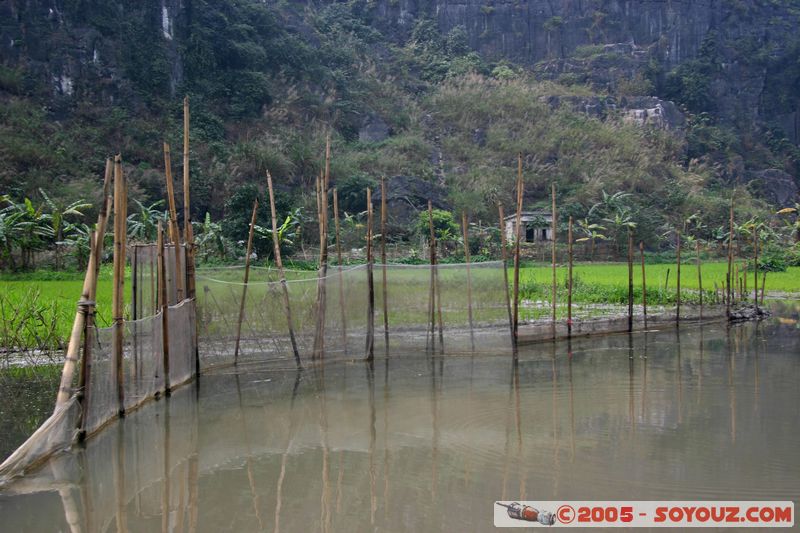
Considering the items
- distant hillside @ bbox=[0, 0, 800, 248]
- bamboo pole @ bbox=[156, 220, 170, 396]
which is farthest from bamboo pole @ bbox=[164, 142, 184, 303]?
distant hillside @ bbox=[0, 0, 800, 248]

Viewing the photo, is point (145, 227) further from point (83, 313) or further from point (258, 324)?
point (83, 313)

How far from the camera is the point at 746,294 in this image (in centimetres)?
1777

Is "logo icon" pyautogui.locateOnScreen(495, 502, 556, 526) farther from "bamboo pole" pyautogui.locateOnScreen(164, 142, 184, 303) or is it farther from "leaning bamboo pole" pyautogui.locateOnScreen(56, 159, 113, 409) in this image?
"bamboo pole" pyautogui.locateOnScreen(164, 142, 184, 303)

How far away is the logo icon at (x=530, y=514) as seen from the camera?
5.28 meters

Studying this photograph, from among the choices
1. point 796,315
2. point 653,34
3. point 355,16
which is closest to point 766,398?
point 796,315

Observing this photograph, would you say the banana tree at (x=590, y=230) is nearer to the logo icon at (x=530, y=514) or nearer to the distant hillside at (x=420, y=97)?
the distant hillside at (x=420, y=97)

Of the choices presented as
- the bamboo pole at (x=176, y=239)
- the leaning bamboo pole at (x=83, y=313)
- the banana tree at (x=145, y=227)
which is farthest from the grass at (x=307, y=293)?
the leaning bamboo pole at (x=83, y=313)

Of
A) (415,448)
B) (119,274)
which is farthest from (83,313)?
(415,448)

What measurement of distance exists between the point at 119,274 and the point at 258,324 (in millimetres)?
3069

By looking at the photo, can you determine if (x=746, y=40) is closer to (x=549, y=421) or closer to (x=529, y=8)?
(x=529, y=8)

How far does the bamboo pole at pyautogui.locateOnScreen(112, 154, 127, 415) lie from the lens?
6844 millimetres

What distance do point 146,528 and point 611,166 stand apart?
40432 millimetres

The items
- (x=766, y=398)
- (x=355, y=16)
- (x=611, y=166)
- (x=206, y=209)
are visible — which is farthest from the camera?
(x=355, y=16)

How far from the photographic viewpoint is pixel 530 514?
534cm
